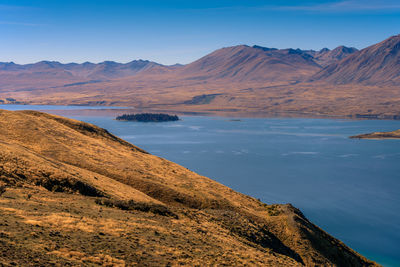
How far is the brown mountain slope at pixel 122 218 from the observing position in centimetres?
1511

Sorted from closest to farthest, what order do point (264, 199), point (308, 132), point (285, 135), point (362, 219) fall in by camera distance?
point (362, 219) → point (264, 199) → point (285, 135) → point (308, 132)

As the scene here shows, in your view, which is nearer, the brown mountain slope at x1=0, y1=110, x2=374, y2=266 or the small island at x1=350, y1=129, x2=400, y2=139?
the brown mountain slope at x1=0, y1=110, x2=374, y2=266

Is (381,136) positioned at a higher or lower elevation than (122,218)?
lower

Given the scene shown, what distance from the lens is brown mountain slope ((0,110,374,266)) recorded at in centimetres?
1511

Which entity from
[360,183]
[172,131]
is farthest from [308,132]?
[360,183]

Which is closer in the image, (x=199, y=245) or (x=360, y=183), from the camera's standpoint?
(x=199, y=245)

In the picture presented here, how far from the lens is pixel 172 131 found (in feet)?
562

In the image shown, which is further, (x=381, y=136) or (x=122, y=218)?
(x=381, y=136)

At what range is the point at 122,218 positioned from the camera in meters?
20.0

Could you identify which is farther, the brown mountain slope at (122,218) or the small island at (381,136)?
the small island at (381,136)

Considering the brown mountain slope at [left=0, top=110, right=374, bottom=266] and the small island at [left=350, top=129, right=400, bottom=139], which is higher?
the brown mountain slope at [left=0, top=110, right=374, bottom=266]

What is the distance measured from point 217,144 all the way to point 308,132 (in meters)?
55.1

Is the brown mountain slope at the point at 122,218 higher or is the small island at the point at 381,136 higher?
the brown mountain slope at the point at 122,218

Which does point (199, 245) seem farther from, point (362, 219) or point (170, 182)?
point (362, 219)
